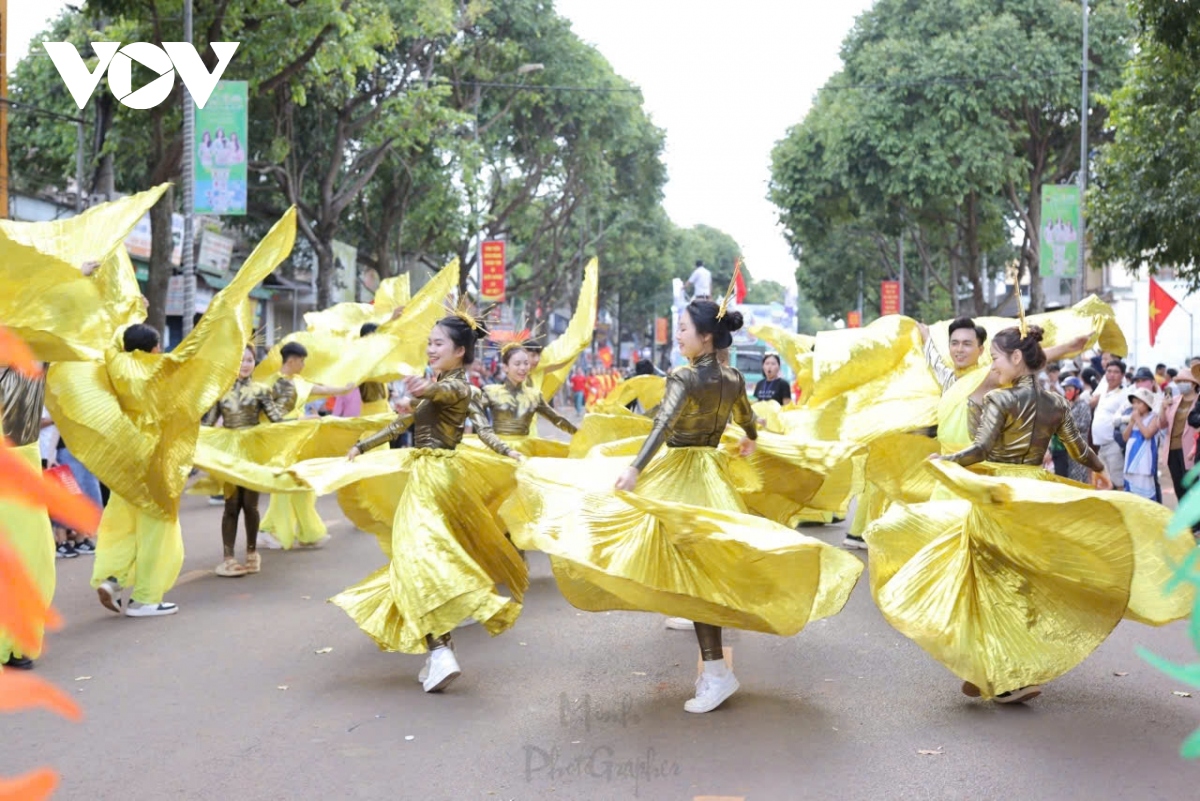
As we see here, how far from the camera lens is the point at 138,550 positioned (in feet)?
26.7

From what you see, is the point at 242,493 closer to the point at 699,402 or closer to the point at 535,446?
the point at 535,446

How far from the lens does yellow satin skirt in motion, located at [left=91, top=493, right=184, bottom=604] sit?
8.05 meters

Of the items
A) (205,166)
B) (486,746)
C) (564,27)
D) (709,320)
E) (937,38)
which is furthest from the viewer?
(564,27)

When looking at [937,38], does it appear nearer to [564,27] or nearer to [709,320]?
[564,27]

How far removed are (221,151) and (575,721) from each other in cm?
1428

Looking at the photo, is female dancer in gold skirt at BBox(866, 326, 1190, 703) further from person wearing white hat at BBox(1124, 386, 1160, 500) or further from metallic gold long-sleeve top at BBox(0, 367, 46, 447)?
person wearing white hat at BBox(1124, 386, 1160, 500)

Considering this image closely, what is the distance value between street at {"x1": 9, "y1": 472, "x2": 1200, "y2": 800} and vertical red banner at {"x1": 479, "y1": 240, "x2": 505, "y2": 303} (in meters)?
29.3

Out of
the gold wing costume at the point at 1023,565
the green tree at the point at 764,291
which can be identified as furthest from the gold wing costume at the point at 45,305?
the green tree at the point at 764,291

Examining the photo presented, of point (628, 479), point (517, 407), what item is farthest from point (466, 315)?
point (517, 407)

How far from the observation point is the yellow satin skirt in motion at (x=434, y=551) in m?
5.98

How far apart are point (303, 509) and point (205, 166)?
8528 mm

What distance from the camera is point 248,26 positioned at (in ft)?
55.5

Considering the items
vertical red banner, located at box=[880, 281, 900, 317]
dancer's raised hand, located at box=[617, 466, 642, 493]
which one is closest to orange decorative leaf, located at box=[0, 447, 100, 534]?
dancer's raised hand, located at box=[617, 466, 642, 493]

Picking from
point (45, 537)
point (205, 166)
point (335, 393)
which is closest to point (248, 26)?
point (205, 166)
